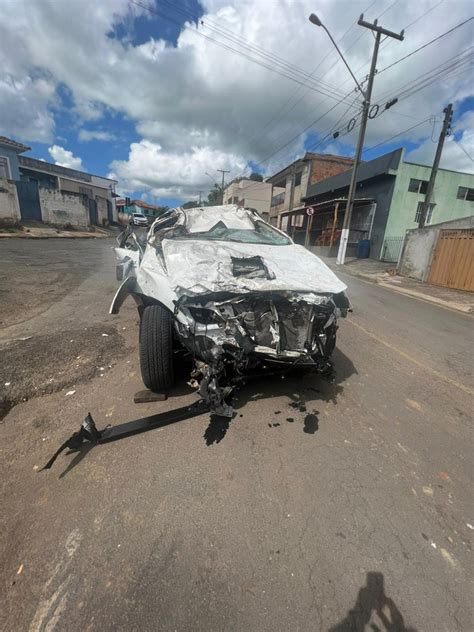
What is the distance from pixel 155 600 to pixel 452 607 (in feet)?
4.56

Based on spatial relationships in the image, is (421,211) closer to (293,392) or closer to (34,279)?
(293,392)

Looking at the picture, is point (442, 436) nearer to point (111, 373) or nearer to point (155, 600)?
point (155, 600)

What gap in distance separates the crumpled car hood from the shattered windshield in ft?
0.80

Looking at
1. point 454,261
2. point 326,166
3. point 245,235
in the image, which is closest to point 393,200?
point 454,261

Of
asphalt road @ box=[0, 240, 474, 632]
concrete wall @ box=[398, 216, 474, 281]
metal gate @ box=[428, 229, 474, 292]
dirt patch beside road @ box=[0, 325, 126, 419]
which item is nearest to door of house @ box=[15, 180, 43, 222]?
dirt patch beside road @ box=[0, 325, 126, 419]

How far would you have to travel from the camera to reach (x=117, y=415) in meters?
2.69

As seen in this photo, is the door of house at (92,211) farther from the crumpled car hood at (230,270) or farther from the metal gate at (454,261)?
the crumpled car hood at (230,270)

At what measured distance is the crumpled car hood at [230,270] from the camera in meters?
2.64

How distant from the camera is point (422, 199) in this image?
18156 millimetres

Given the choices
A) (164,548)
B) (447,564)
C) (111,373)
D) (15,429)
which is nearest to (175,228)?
(111,373)

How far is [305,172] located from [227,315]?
2903 centimetres

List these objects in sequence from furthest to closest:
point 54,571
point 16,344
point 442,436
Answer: point 16,344
point 442,436
point 54,571

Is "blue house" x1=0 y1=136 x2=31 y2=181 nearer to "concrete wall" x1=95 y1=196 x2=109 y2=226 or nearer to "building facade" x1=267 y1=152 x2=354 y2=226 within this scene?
"concrete wall" x1=95 y1=196 x2=109 y2=226

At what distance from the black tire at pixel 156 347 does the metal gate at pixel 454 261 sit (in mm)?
11181
